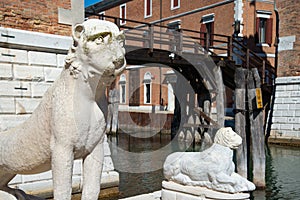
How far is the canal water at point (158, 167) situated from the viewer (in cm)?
804

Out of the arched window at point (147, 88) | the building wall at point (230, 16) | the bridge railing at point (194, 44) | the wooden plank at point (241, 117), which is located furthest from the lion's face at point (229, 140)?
the arched window at point (147, 88)

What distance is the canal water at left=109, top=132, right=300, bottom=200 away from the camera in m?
8.04

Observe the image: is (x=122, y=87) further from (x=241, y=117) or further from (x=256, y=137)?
(x=256, y=137)

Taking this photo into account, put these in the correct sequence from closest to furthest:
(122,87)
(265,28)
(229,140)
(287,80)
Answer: (229,140), (287,80), (265,28), (122,87)

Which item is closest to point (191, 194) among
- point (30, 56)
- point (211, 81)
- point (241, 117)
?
point (30, 56)

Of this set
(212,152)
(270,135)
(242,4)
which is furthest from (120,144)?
(212,152)

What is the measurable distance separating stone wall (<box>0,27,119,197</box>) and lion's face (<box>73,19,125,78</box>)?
11.6ft

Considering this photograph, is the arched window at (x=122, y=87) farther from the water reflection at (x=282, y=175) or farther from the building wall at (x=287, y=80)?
the water reflection at (x=282, y=175)

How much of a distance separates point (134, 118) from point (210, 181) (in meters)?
18.8

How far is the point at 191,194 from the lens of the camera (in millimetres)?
4453

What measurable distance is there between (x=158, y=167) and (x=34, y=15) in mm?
6027

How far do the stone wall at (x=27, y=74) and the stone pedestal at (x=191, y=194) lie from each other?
203 cm

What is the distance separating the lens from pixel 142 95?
26.1 m

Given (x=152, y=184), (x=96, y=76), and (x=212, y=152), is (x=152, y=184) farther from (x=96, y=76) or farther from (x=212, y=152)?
(x=96, y=76)
